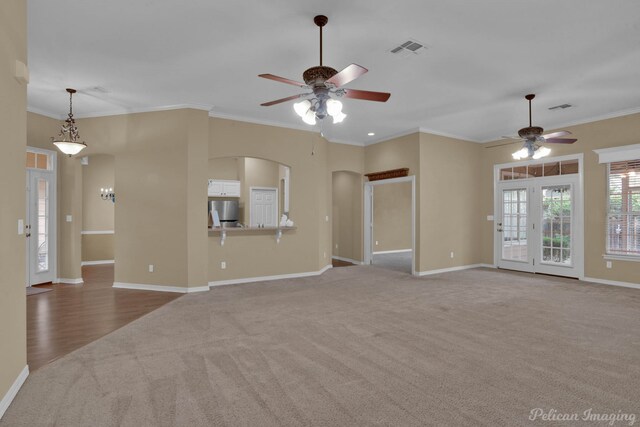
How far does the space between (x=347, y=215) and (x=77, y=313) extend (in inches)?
232

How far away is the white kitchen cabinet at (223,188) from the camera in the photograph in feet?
28.6

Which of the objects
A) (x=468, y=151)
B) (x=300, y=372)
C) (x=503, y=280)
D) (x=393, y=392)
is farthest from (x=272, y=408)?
(x=468, y=151)

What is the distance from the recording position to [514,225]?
295 inches

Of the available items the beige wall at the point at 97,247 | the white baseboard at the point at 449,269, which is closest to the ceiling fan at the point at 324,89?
the white baseboard at the point at 449,269

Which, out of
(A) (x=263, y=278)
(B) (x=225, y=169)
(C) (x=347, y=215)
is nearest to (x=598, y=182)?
(C) (x=347, y=215)

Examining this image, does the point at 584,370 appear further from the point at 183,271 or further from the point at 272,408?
the point at 183,271

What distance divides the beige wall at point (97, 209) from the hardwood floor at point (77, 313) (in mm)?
2510

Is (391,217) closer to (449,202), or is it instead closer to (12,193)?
(449,202)

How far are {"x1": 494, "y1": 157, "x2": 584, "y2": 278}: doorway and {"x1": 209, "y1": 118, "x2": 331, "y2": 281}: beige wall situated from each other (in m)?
3.99

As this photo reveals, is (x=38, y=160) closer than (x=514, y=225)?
Yes

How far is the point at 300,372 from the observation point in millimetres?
2730

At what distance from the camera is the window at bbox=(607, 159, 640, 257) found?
18.7 ft

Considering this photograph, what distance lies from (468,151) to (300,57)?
5332mm

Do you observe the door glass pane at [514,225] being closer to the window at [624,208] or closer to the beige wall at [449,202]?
the beige wall at [449,202]
